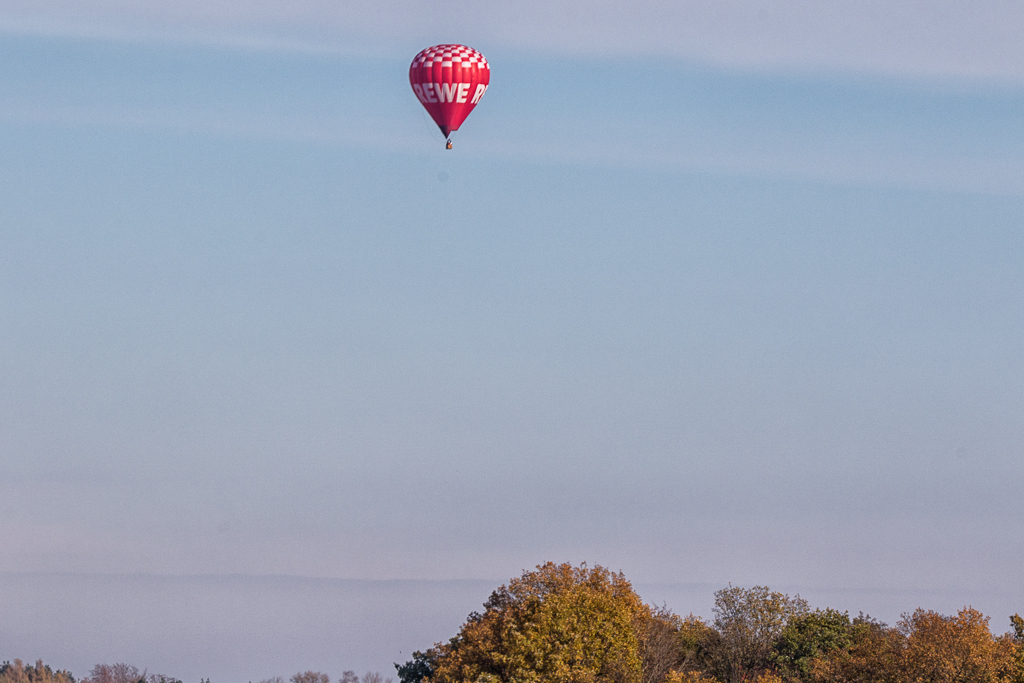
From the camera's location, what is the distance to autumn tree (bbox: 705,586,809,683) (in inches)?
3248

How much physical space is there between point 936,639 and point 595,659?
17.5 m

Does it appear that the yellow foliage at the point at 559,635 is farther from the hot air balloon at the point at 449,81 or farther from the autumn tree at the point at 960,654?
the hot air balloon at the point at 449,81

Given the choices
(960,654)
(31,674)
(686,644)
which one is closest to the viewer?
(960,654)

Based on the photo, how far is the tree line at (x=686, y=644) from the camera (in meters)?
58.1

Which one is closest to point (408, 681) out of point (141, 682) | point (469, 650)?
point (469, 650)

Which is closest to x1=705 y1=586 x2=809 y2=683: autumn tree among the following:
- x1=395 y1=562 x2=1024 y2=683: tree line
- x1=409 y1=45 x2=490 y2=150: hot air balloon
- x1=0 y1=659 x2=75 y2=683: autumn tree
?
x1=395 y1=562 x2=1024 y2=683: tree line

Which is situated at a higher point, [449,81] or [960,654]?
[449,81]

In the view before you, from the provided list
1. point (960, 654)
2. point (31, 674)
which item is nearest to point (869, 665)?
point (960, 654)

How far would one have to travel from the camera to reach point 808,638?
276 feet

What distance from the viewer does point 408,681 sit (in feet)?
302

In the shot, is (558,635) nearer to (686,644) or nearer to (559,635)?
(559,635)

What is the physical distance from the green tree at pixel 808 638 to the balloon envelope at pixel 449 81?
39219mm

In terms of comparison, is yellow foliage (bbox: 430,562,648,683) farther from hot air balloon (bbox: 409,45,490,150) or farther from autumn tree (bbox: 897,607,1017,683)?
hot air balloon (bbox: 409,45,490,150)

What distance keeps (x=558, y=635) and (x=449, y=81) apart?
30.9 meters
